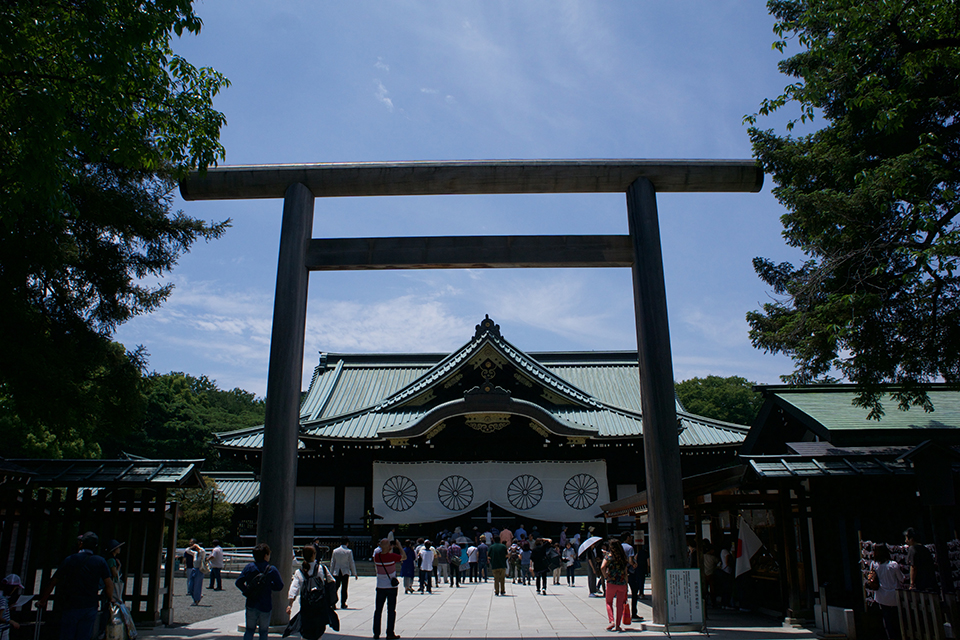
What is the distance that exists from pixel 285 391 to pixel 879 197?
322 inches

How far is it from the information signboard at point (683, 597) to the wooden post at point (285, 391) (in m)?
4.95

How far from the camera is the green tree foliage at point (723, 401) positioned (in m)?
60.3

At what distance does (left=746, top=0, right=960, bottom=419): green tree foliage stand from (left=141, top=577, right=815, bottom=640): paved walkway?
12.3 ft

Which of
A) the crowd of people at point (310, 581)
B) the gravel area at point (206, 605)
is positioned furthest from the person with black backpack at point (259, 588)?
the gravel area at point (206, 605)

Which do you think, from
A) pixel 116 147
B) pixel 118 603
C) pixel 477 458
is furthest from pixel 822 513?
pixel 477 458

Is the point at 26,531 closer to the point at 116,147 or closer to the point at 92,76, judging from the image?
the point at 116,147

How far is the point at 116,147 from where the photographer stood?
721 centimetres

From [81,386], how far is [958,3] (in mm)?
12141

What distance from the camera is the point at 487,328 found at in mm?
23391

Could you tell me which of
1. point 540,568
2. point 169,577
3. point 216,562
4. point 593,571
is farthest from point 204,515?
point 593,571

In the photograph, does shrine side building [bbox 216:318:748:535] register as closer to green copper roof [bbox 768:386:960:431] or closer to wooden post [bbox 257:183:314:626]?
green copper roof [bbox 768:386:960:431]

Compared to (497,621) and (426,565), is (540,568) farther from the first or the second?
(497,621)

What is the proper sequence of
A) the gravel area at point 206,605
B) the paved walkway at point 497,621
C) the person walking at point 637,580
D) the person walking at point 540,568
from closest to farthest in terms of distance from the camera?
the paved walkway at point 497,621 < the person walking at point 637,580 < the gravel area at point 206,605 < the person walking at point 540,568

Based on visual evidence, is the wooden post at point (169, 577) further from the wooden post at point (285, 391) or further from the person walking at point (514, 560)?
the person walking at point (514, 560)
